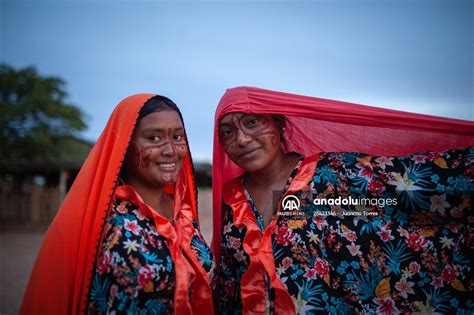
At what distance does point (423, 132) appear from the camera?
95.9 inches

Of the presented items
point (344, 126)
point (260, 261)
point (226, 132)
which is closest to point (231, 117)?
point (226, 132)

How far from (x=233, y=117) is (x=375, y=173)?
3.15 feet

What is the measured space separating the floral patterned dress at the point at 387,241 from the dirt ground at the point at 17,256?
4412 millimetres

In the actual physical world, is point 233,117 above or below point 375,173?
above

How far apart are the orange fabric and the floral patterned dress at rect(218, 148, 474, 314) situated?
0.18 ft

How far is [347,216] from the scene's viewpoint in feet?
7.42

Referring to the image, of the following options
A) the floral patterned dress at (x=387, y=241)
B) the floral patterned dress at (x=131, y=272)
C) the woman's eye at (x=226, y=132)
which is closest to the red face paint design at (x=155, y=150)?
the floral patterned dress at (x=131, y=272)

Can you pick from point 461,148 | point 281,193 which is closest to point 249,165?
point 281,193

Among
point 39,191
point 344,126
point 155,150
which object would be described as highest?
point 39,191

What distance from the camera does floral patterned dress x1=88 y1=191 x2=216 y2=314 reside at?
1883 millimetres

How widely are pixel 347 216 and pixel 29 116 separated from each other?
15.2 metres

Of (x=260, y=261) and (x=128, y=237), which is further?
(x=260, y=261)

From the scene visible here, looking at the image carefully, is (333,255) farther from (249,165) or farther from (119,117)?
(119,117)

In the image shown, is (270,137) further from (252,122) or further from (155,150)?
(155,150)
